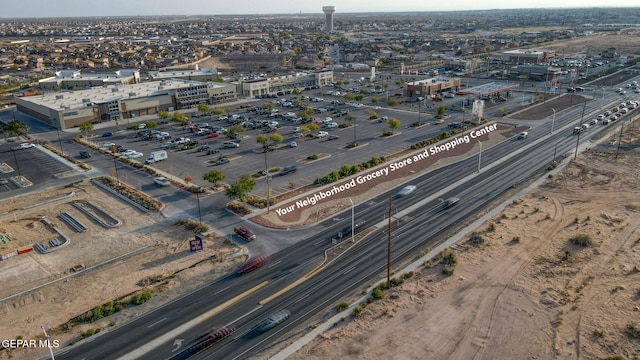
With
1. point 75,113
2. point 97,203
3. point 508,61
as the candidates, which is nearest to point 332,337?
point 97,203

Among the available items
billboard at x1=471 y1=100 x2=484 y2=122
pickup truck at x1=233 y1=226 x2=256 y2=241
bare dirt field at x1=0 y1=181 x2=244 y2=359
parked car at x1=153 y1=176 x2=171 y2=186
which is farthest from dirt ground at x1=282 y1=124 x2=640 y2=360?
parked car at x1=153 y1=176 x2=171 y2=186

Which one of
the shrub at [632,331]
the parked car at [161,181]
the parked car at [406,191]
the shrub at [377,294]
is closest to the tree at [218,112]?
the parked car at [161,181]

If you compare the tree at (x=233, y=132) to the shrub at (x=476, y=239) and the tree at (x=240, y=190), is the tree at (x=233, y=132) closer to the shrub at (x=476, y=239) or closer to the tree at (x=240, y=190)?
the tree at (x=240, y=190)

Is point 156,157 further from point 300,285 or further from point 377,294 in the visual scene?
point 377,294

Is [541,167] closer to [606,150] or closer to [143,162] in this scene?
[606,150]

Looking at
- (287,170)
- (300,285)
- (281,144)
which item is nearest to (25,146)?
(281,144)
